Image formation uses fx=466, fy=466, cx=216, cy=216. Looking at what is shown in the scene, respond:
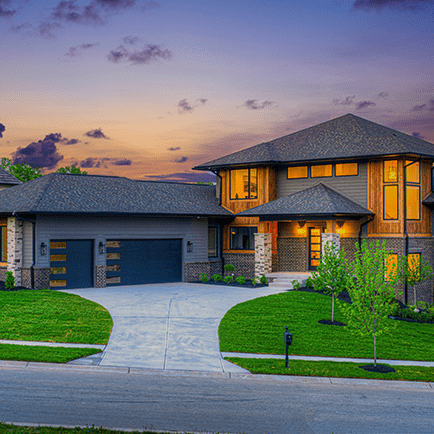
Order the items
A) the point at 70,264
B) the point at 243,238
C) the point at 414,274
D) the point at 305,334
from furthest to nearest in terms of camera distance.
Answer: the point at 243,238, the point at 70,264, the point at 414,274, the point at 305,334

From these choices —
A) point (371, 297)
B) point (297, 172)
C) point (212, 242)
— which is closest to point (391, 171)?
point (297, 172)

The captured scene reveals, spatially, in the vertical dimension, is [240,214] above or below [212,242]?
above

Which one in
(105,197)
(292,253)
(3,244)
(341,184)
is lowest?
(292,253)

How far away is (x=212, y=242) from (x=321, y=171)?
304 inches

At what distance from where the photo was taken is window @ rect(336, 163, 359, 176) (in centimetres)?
2584

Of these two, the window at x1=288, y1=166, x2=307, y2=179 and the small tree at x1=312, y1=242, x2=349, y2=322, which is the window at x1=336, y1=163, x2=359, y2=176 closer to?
the window at x1=288, y1=166, x2=307, y2=179

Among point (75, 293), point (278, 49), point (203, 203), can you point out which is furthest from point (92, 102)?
point (75, 293)

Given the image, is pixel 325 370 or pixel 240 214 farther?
pixel 240 214

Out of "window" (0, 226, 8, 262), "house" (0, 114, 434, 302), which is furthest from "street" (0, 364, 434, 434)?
"window" (0, 226, 8, 262)

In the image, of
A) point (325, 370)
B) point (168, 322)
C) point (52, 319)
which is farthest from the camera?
point (168, 322)

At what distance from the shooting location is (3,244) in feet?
79.6

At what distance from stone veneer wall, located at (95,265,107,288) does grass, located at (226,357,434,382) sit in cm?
1271

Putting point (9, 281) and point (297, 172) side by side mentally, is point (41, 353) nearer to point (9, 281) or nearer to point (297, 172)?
Answer: point (9, 281)

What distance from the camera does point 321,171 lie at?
27.0m
